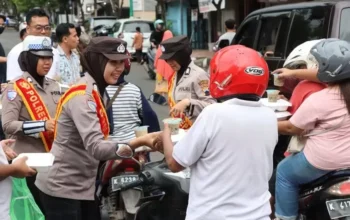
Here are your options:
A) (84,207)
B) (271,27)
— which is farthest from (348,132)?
(271,27)

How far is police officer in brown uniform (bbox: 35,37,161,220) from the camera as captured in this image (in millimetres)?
3051

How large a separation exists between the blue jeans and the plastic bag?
4.80 feet

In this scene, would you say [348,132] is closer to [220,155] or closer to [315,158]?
[315,158]

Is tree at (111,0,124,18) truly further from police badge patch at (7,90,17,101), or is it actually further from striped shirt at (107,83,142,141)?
police badge patch at (7,90,17,101)

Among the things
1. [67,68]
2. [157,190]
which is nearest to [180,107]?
[157,190]

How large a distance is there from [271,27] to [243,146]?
425cm

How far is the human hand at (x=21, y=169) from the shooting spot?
267 centimetres

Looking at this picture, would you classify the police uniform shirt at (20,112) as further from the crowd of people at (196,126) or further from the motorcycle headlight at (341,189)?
the motorcycle headlight at (341,189)

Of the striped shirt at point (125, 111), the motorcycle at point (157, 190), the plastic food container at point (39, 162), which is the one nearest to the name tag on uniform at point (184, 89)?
the striped shirt at point (125, 111)

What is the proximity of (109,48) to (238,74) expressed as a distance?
1.09 metres

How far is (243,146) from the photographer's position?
2.38m

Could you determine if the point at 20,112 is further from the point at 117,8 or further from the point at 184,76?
the point at 117,8

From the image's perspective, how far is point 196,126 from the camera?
2.36 meters

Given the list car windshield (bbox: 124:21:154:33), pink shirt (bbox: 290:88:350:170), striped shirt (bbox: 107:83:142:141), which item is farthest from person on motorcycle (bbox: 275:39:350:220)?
car windshield (bbox: 124:21:154:33)
